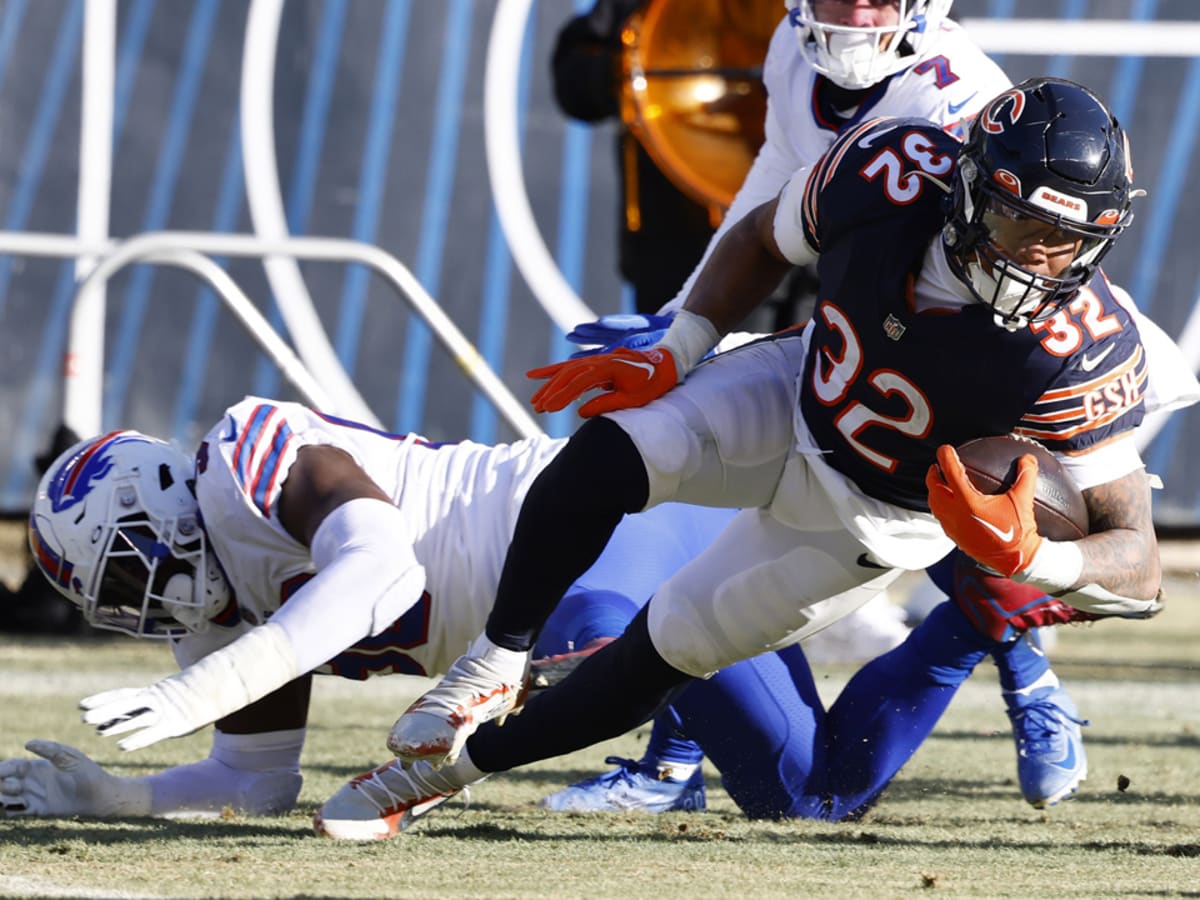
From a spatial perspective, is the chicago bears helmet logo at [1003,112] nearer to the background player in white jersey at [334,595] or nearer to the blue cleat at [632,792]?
the background player in white jersey at [334,595]

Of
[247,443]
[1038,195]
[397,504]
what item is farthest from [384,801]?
[1038,195]

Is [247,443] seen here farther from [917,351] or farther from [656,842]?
[917,351]

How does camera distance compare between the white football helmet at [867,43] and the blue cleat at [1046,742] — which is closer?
the blue cleat at [1046,742]

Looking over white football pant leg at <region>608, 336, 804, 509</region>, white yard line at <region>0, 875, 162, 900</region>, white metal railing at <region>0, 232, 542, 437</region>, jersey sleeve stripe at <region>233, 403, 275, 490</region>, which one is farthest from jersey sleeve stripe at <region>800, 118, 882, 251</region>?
white metal railing at <region>0, 232, 542, 437</region>

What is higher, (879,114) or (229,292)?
(879,114)

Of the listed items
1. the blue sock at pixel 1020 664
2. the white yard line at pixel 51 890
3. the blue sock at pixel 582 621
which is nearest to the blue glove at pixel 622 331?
the blue sock at pixel 582 621

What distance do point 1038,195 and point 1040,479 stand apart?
0.41 metres

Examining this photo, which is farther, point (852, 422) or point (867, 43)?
point (867, 43)

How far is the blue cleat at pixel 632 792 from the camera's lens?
11.1ft

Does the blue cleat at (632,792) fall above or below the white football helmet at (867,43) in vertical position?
below

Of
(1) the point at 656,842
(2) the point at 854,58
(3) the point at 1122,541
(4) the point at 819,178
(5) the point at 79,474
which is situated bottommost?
(1) the point at 656,842

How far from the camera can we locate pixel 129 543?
297 centimetres

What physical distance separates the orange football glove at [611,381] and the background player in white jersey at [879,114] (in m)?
0.37

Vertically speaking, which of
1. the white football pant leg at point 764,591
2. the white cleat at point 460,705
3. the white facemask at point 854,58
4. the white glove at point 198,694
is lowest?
the white cleat at point 460,705
